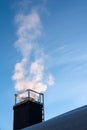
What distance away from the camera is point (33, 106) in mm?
23453

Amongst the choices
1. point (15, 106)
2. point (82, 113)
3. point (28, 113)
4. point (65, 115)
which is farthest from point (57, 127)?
point (15, 106)

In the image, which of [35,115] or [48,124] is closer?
[48,124]

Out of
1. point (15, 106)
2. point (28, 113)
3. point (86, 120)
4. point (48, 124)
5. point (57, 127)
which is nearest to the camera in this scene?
point (86, 120)

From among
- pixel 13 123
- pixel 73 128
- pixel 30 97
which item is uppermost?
pixel 30 97

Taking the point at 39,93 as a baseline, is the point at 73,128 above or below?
below

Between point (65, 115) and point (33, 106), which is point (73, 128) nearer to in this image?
point (65, 115)

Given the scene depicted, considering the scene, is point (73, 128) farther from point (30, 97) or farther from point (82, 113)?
point (30, 97)

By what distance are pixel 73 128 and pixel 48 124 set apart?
180cm

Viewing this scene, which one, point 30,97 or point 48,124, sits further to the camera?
point 30,97

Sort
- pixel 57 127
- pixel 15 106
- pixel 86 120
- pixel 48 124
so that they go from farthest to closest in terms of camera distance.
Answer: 1. pixel 15 106
2. pixel 48 124
3. pixel 57 127
4. pixel 86 120

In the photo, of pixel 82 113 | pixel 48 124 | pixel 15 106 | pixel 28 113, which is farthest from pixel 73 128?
pixel 15 106

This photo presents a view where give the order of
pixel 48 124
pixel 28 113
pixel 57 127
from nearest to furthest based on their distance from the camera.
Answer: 1. pixel 57 127
2. pixel 48 124
3. pixel 28 113

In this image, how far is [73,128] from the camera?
8977mm

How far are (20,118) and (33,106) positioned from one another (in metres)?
1.45
